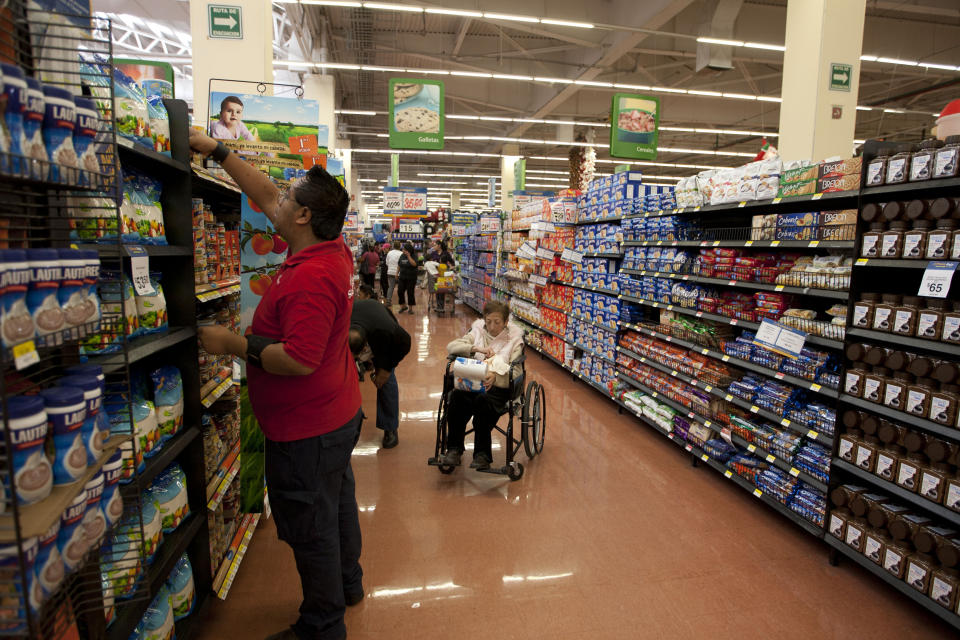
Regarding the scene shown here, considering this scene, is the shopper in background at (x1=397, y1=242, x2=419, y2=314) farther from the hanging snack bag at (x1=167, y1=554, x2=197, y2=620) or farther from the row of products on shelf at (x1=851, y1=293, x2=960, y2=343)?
the hanging snack bag at (x1=167, y1=554, x2=197, y2=620)

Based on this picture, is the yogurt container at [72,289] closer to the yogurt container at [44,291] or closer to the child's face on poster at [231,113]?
the yogurt container at [44,291]

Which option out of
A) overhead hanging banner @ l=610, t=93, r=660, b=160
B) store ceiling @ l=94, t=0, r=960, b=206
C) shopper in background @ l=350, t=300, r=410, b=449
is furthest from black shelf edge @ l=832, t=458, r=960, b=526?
store ceiling @ l=94, t=0, r=960, b=206

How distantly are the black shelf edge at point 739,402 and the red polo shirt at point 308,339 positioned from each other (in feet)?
9.41

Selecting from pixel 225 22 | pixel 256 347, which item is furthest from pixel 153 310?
pixel 225 22

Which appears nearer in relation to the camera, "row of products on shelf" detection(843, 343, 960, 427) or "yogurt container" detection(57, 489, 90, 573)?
"yogurt container" detection(57, 489, 90, 573)

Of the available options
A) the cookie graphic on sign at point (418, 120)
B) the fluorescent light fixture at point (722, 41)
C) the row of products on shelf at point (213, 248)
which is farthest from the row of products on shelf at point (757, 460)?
the fluorescent light fixture at point (722, 41)

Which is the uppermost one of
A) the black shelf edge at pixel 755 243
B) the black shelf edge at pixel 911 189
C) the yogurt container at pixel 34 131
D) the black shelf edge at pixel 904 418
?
the black shelf edge at pixel 911 189

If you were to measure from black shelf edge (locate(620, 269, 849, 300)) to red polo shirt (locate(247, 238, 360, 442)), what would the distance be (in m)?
2.83

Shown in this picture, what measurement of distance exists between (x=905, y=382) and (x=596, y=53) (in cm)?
1042

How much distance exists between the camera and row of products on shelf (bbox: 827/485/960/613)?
255cm

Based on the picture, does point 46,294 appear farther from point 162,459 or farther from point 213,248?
point 213,248

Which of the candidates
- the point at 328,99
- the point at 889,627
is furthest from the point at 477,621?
the point at 328,99

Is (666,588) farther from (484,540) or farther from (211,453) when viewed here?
(211,453)

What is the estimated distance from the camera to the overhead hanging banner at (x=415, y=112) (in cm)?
938
